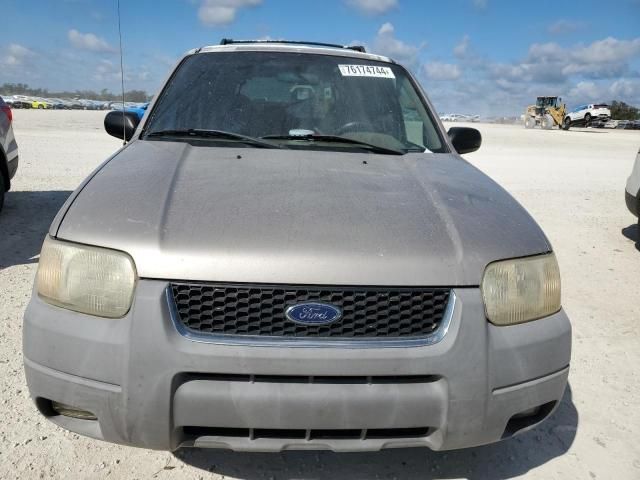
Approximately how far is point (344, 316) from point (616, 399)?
2100 mm

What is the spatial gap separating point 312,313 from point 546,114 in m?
48.6

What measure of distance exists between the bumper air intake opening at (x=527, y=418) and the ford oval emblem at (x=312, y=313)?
0.80m

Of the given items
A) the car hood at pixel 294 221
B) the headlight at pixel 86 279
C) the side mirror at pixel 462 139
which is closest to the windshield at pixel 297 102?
the side mirror at pixel 462 139

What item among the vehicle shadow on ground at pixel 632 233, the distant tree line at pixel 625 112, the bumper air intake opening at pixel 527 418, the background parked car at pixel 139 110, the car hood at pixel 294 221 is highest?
the distant tree line at pixel 625 112

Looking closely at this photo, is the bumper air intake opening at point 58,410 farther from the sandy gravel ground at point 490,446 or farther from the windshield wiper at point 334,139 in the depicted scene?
the windshield wiper at point 334,139

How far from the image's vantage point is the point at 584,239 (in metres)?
6.69

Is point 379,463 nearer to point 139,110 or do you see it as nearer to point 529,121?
point 139,110

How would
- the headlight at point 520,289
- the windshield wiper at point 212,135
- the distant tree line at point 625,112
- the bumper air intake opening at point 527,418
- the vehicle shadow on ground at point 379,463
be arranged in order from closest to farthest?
the headlight at point 520,289, the bumper air intake opening at point 527,418, the vehicle shadow on ground at point 379,463, the windshield wiper at point 212,135, the distant tree line at point 625,112

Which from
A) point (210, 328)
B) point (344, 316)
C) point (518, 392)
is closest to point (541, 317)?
point (518, 392)

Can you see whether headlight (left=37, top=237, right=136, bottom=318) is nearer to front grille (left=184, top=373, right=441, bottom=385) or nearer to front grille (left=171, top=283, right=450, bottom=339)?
front grille (left=171, top=283, right=450, bottom=339)

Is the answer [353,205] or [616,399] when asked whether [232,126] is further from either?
[616,399]

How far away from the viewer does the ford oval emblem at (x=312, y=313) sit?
1797mm

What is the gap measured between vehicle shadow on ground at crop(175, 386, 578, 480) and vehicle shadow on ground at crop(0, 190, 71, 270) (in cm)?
344

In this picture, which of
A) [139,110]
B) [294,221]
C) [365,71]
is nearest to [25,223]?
[365,71]
